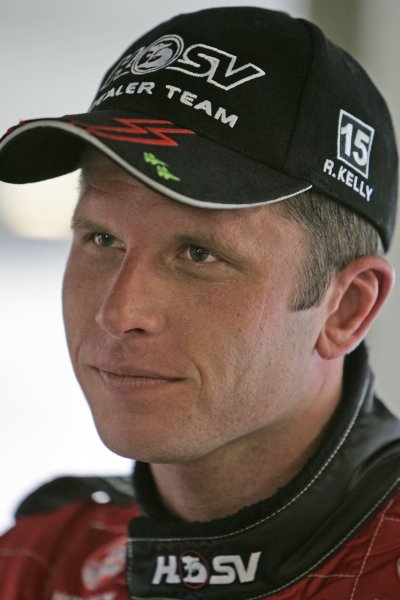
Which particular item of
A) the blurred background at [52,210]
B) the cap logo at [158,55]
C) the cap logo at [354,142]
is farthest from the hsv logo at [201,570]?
the blurred background at [52,210]

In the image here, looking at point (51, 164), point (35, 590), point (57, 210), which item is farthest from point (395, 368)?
point (51, 164)

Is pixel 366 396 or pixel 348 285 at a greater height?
pixel 348 285

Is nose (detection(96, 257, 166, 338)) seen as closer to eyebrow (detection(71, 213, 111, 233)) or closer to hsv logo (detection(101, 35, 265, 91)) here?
eyebrow (detection(71, 213, 111, 233))

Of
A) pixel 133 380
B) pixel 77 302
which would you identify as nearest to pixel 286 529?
pixel 133 380

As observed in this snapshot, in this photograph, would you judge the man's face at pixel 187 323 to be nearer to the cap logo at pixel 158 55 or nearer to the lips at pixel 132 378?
the lips at pixel 132 378

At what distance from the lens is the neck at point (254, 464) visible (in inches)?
49.1

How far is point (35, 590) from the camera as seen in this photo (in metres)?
1.48

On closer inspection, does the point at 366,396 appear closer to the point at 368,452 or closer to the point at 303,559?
the point at 368,452

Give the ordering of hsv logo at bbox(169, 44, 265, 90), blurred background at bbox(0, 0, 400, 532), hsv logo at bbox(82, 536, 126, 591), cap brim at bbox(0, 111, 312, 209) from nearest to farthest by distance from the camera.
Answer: cap brim at bbox(0, 111, 312, 209)
hsv logo at bbox(169, 44, 265, 90)
hsv logo at bbox(82, 536, 126, 591)
blurred background at bbox(0, 0, 400, 532)

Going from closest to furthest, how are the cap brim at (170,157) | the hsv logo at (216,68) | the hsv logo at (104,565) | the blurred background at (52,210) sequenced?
the cap brim at (170,157), the hsv logo at (216,68), the hsv logo at (104,565), the blurred background at (52,210)

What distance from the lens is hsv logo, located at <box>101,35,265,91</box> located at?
115 centimetres

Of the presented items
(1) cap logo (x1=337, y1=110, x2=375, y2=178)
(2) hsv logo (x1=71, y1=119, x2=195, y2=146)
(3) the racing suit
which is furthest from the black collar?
(2) hsv logo (x1=71, y1=119, x2=195, y2=146)

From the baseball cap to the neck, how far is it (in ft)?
0.90

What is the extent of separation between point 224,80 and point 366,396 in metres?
0.46
